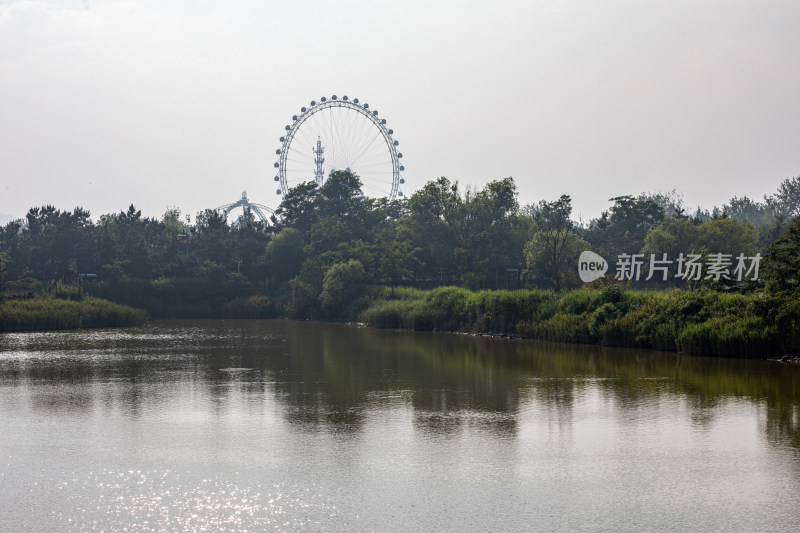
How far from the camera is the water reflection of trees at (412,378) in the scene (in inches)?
623

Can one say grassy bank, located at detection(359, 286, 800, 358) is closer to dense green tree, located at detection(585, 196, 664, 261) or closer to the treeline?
the treeline

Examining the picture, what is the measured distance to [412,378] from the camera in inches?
837

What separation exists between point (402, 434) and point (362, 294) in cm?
4033

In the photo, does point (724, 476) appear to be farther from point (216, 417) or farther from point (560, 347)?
point (560, 347)

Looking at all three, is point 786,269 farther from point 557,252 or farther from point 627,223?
point 627,223

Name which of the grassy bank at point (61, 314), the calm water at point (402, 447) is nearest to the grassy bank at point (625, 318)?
the calm water at point (402, 447)

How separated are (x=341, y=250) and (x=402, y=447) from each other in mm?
47978

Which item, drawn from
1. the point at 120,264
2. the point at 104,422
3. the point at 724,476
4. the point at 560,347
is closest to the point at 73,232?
the point at 120,264
